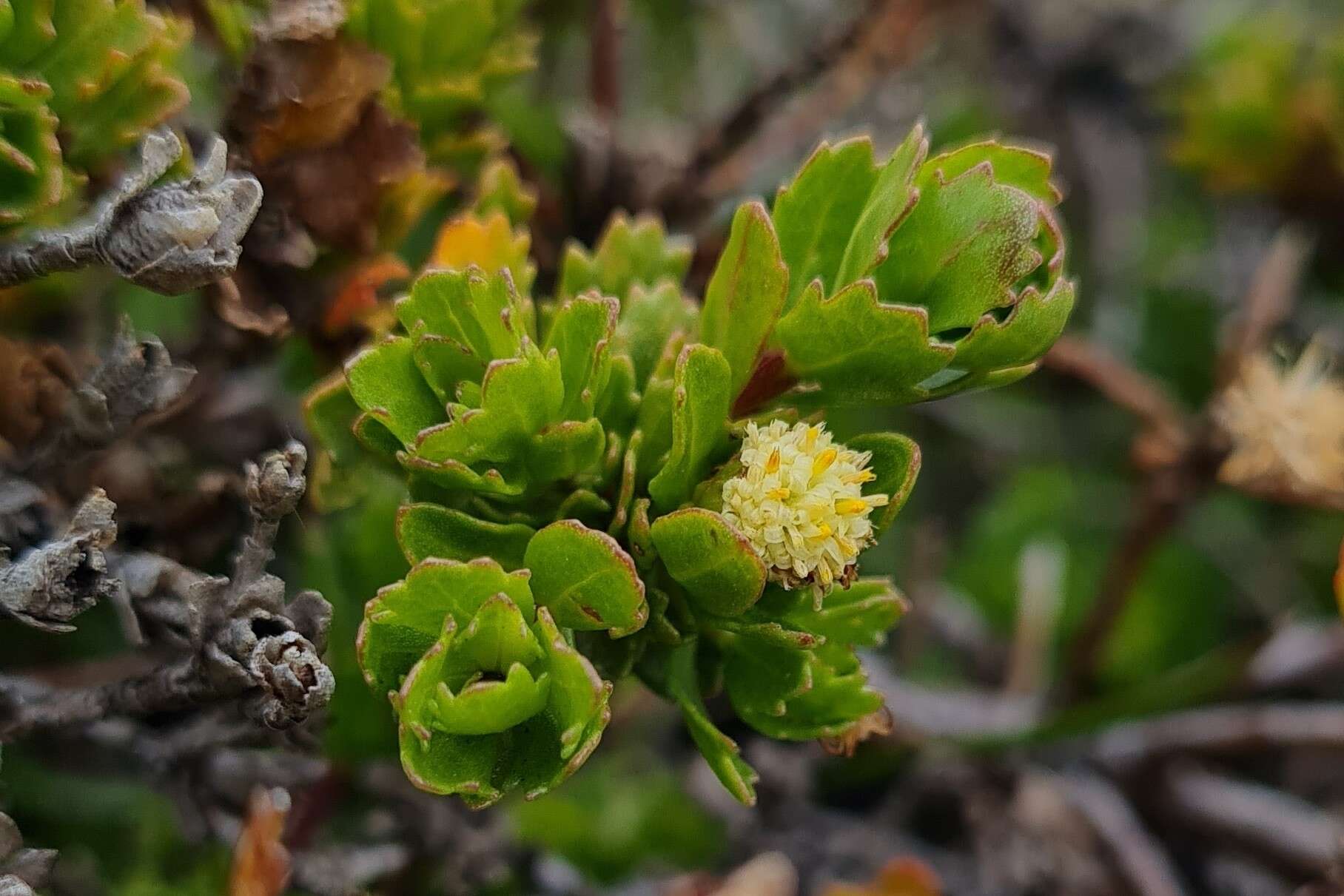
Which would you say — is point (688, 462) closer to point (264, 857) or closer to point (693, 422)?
point (693, 422)

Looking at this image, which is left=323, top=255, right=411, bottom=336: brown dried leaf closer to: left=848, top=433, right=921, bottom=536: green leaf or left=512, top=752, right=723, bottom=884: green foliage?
left=848, top=433, right=921, bottom=536: green leaf

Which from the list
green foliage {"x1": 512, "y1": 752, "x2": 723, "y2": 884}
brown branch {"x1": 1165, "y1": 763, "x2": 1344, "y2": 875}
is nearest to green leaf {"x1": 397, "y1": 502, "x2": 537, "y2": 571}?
green foliage {"x1": 512, "y1": 752, "x2": 723, "y2": 884}

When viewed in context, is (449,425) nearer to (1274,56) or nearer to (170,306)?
(170,306)

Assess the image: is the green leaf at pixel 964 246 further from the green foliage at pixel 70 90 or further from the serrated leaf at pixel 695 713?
the green foliage at pixel 70 90

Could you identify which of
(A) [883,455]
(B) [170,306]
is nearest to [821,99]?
(B) [170,306]

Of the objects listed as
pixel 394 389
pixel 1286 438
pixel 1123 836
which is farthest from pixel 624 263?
pixel 1123 836

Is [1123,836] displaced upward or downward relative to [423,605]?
downward
